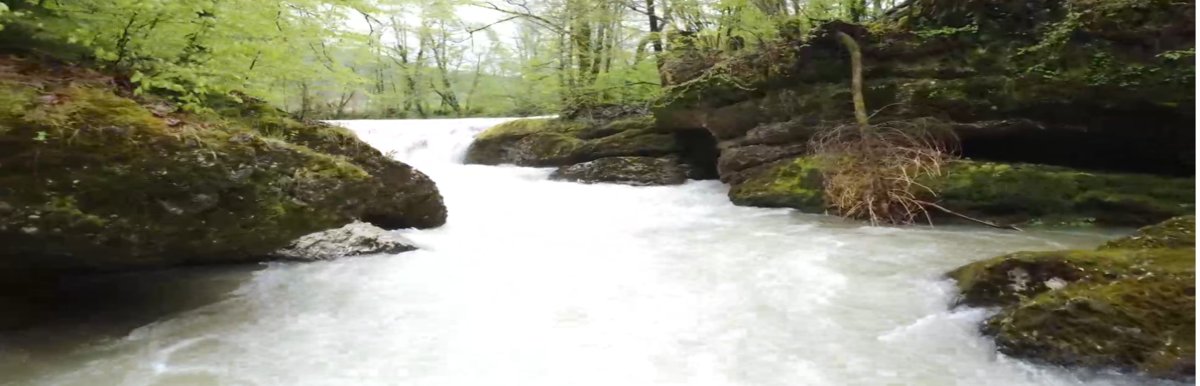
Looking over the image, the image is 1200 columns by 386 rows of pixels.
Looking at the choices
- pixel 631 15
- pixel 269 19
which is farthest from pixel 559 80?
pixel 269 19

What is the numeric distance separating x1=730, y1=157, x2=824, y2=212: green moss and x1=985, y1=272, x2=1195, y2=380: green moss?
17.8 ft

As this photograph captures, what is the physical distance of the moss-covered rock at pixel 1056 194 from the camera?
295 inches

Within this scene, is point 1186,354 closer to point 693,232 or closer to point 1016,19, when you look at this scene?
point 693,232

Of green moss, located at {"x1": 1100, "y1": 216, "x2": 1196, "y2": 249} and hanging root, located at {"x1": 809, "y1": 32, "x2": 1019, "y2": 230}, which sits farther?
hanging root, located at {"x1": 809, "y1": 32, "x2": 1019, "y2": 230}

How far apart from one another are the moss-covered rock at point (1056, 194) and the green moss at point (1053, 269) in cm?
371

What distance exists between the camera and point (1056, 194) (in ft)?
25.6

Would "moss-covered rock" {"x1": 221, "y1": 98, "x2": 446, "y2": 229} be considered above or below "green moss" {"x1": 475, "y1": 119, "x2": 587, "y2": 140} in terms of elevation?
below

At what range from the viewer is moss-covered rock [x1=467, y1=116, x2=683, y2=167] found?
13.9 meters

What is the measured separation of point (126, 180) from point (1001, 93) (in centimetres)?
892

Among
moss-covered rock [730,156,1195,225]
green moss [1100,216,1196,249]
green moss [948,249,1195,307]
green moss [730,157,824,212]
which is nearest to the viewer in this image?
green moss [948,249,1195,307]

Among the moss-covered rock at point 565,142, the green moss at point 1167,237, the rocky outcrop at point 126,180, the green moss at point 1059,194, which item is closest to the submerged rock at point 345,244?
the rocky outcrop at point 126,180

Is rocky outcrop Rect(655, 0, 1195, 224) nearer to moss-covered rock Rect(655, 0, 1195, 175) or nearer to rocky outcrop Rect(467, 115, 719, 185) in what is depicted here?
moss-covered rock Rect(655, 0, 1195, 175)

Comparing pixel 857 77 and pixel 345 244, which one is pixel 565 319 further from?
pixel 857 77

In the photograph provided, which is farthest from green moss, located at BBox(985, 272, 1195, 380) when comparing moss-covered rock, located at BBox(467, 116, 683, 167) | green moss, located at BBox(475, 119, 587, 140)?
green moss, located at BBox(475, 119, 587, 140)
